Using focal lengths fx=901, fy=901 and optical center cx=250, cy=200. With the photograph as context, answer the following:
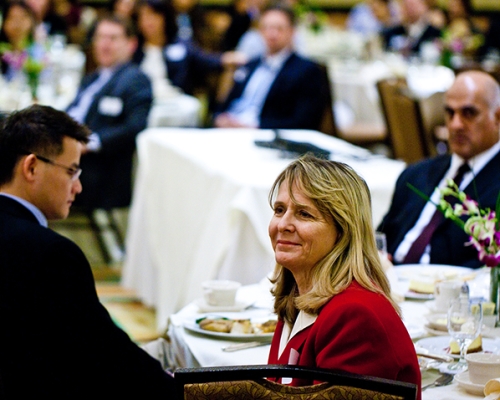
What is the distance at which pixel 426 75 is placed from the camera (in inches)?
307

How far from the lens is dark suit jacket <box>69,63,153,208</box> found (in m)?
5.69

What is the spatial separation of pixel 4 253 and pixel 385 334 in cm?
91

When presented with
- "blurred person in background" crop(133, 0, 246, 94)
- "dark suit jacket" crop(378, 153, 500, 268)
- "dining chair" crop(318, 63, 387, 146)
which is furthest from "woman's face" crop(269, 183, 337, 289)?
"blurred person in background" crop(133, 0, 246, 94)

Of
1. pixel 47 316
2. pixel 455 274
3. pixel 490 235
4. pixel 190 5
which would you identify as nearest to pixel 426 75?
pixel 190 5

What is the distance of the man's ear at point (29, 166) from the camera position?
87.7 inches

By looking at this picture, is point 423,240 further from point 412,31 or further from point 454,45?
point 412,31

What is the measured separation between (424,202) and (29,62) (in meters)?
3.69

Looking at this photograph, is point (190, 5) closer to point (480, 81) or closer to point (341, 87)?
point (341, 87)

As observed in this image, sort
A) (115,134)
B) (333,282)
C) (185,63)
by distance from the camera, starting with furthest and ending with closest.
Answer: (185,63) < (115,134) < (333,282)

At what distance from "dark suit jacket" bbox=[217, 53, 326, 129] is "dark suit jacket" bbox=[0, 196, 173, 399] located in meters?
3.94

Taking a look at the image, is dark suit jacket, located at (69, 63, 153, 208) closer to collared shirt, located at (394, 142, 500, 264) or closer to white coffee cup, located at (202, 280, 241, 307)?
collared shirt, located at (394, 142, 500, 264)

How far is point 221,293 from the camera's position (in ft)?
8.19

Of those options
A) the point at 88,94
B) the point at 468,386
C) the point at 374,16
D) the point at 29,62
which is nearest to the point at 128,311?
the point at 88,94

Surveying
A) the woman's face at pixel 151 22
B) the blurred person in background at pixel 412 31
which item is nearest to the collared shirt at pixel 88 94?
the woman's face at pixel 151 22
